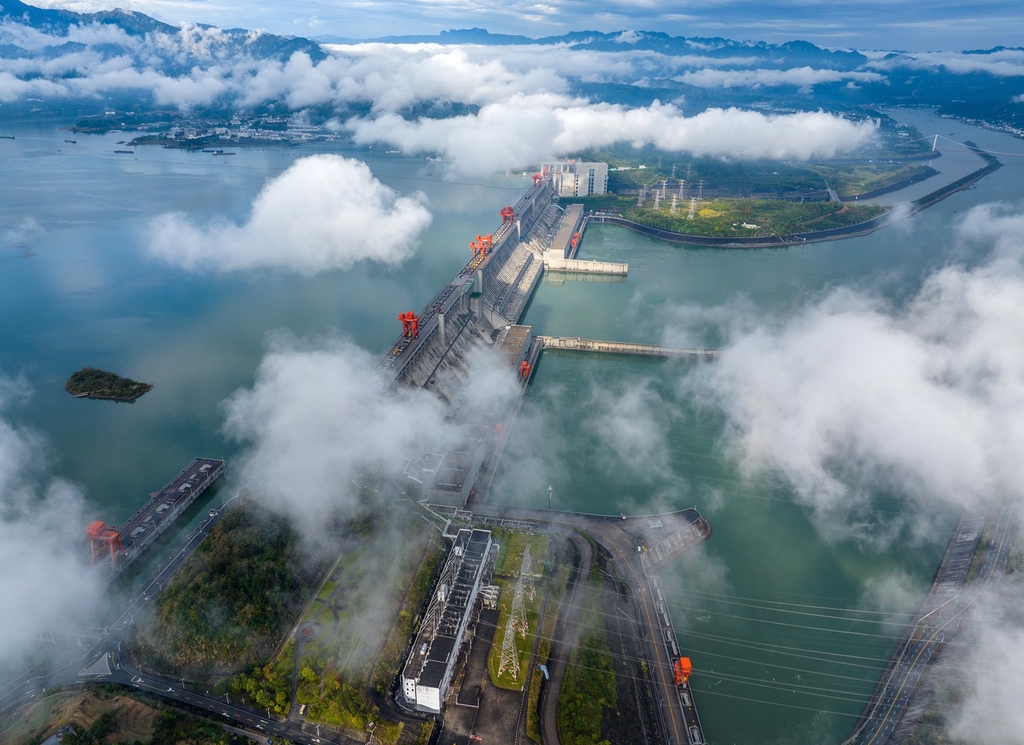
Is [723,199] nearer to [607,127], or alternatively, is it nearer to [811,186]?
[811,186]

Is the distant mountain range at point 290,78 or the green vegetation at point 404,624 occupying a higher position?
the distant mountain range at point 290,78

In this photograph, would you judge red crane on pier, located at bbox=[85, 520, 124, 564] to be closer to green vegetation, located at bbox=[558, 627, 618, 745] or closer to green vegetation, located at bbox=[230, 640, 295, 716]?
green vegetation, located at bbox=[230, 640, 295, 716]

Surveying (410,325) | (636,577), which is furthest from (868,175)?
(636,577)

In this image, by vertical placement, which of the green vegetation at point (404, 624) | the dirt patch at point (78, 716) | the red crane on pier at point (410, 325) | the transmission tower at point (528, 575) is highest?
the red crane on pier at point (410, 325)

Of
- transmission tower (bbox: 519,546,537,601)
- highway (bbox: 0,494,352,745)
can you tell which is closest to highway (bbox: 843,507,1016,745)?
transmission tower (bbox: 519,546,537,601)

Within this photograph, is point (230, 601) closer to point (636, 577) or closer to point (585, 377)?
point (636, 577)

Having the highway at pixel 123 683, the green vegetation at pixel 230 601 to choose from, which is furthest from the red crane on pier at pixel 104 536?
the green vegetation at pixel 230 601

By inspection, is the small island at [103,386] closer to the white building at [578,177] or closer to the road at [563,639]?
the road at [563,639]
